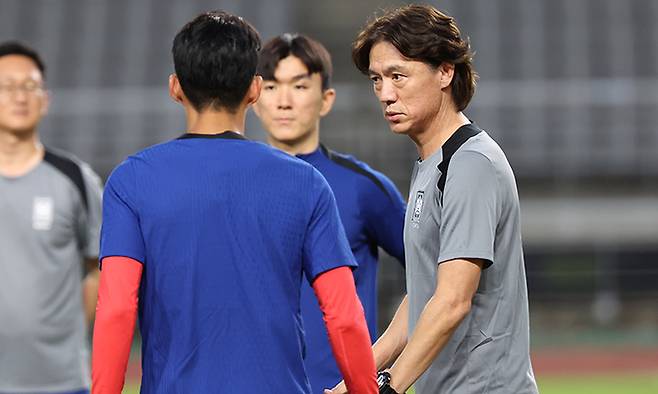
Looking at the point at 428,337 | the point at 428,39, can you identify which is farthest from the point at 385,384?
the point at 428,39

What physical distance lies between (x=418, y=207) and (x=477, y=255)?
31cm

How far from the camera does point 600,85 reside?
1862 cm

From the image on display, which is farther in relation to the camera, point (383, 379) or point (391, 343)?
point (391, 343)

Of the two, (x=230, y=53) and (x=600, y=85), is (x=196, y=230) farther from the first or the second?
(x=600, y=85)

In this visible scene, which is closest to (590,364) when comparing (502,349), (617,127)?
(617,127)

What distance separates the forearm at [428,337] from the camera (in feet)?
11.0

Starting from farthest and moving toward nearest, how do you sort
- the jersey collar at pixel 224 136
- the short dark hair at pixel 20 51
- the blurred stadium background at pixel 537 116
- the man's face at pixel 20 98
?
the blurred stadium background at pixel 537 116 < the short dark hair at pixel 20 51 < the man's face at pixel 20 98 < the jersey collar at pixel 224 136

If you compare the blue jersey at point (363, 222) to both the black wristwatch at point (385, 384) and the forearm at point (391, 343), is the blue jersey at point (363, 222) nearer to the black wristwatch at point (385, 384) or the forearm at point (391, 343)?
the forearm at point (391, 343)

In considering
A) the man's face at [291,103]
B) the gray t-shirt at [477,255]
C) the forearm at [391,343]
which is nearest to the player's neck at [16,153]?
the man's face at [291,103]

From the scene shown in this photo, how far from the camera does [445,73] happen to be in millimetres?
3660

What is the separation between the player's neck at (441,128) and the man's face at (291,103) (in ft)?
4.24

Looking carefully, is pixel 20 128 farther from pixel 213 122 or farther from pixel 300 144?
pixel 213 122

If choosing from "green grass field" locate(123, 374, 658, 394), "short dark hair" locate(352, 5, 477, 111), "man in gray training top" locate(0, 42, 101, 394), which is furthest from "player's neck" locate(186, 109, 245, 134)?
"green grass field" locate(123, 374, 658, 394)

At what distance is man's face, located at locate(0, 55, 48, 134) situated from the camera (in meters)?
6.16
